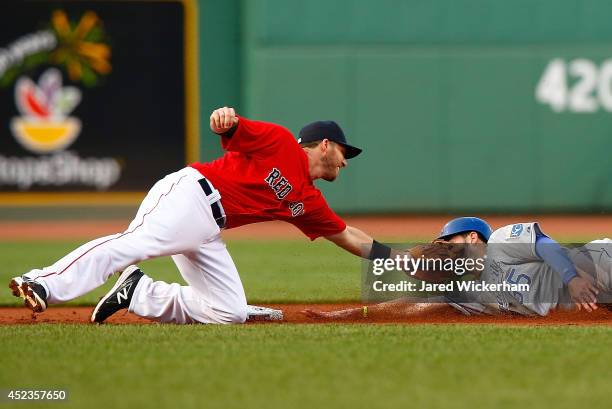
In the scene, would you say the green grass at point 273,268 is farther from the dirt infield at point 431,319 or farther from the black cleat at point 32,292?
the black cleat at point 32,292

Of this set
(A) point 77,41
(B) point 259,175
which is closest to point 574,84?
(A) point 77,41

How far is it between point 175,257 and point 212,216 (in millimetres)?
459

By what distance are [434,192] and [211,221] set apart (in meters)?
8.78

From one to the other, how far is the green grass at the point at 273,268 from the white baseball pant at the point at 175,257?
4.47 feet

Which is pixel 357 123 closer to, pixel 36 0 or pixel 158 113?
pixel 158 113

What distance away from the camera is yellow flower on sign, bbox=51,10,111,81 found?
1441 cm

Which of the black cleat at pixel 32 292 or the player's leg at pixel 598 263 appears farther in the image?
the player's leg at pixel 598 263

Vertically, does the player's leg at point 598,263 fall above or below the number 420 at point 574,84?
below

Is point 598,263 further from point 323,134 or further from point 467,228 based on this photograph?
point 323,134

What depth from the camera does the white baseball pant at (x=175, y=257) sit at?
501 cm

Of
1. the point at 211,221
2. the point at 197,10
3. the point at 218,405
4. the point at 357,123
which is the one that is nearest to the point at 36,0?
the point at 197,10

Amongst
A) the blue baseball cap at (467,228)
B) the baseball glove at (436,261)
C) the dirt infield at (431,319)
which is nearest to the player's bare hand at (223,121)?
the dirt infield at (431,319)

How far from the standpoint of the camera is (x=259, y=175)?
539 cm

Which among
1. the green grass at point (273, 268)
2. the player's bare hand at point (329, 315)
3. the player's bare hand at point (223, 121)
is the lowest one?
the green grass at point (273, 268)
